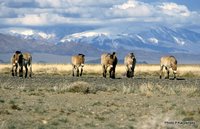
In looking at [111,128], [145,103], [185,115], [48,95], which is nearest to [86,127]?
[111,128]

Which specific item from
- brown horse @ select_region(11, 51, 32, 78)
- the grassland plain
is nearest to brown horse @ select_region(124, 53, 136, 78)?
brown horse @ select_region(11, 51, 32, 78)

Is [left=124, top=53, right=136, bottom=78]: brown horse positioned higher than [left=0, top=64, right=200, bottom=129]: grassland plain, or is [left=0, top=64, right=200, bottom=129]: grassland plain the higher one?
[left=124, top=53, right=136, bottom=78]: brown horse

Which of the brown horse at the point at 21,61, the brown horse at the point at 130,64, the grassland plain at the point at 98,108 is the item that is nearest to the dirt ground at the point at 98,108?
the grassland plain at the point at 98,108

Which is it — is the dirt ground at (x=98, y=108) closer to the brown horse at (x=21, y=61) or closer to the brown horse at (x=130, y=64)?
the brown horse at (x=130, y=64)

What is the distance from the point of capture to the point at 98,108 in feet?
84.4

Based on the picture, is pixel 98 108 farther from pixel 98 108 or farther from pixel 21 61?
pixel 21 61

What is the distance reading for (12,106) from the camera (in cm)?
2456

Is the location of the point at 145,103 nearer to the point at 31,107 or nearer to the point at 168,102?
the point at 168,102

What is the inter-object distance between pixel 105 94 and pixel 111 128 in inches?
485

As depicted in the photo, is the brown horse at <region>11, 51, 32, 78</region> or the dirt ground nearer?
the dirt ground

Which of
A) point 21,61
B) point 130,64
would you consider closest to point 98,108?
point 130,64

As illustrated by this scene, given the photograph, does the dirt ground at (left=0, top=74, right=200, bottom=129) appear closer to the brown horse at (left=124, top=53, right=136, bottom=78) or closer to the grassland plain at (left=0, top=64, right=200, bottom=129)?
the grassland plain at (left=0, top=64, right=200, bottom=129)

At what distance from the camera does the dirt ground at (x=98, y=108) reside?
21047 mm

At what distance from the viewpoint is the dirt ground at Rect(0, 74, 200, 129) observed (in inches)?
829
